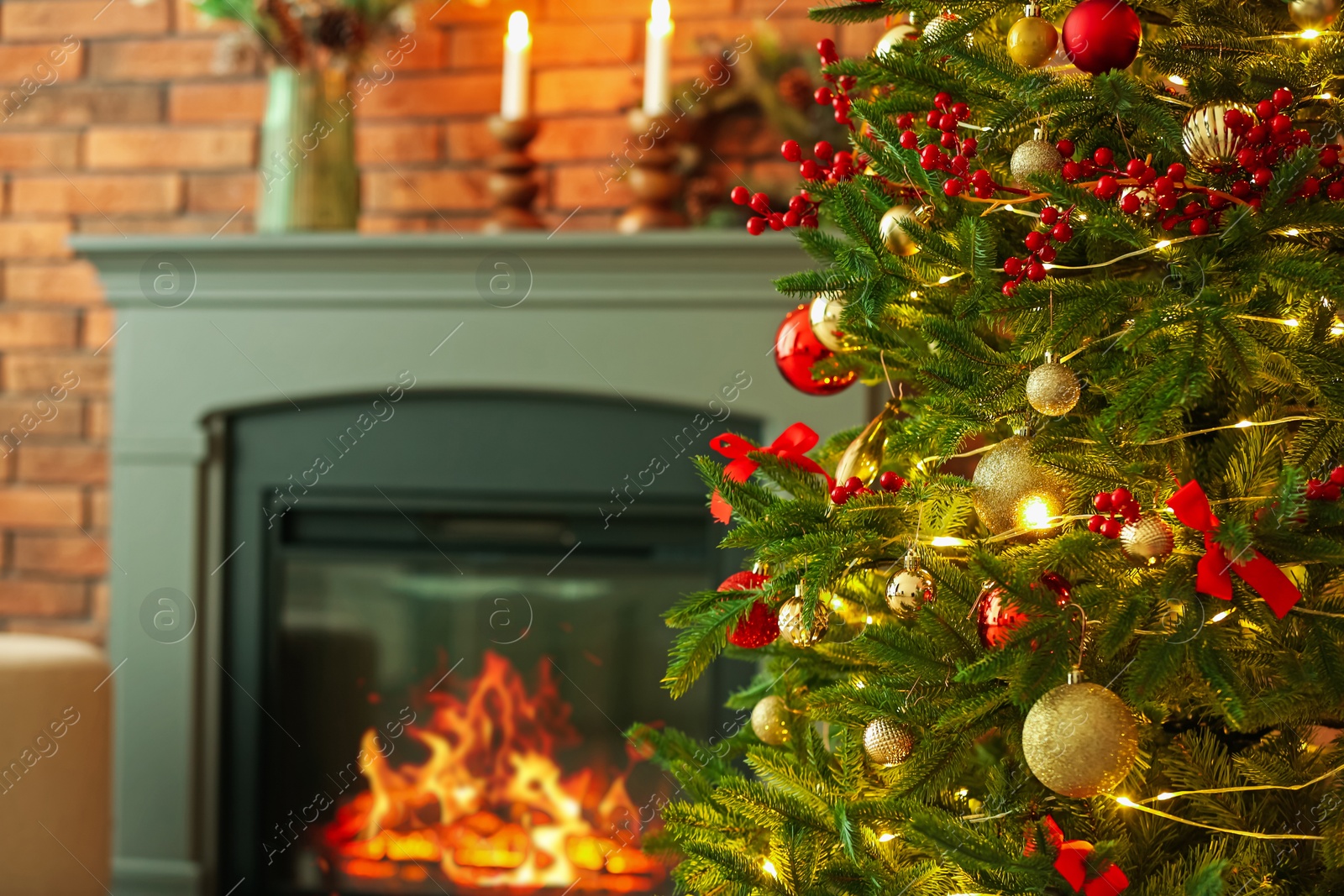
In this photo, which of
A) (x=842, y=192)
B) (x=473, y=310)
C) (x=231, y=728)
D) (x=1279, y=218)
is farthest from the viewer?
(x=231, y=728)

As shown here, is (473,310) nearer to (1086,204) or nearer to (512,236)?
(512,236)

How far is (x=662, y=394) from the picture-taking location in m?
1.92

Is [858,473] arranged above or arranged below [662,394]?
above

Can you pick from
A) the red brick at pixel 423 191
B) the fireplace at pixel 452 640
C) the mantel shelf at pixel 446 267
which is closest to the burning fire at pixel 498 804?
the fireplace at pixel 452 640

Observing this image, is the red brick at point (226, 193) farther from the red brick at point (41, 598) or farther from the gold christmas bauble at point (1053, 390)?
the gold christmas bauble at point (1053, 390)

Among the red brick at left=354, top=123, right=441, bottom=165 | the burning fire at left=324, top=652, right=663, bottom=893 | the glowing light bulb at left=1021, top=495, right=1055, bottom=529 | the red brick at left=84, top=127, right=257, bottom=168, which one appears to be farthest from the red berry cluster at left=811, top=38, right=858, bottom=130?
the red brick at left=84, top=127, right=257, bottom=168

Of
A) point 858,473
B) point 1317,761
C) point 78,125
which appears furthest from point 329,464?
point 1317,761

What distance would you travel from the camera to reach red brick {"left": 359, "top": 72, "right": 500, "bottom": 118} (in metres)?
2.26

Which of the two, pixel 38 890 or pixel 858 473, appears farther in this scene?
pixel 38 890

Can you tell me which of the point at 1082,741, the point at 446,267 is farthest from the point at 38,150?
the point at 1082,741

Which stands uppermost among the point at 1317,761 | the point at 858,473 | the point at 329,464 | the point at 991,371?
the point at 991,371

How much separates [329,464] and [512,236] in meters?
0.54

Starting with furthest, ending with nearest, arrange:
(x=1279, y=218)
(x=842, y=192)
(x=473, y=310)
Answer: (x=473, y=310), (x=842, y=192), (x=1279, y=218)

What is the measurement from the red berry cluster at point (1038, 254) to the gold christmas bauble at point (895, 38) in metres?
0.21
